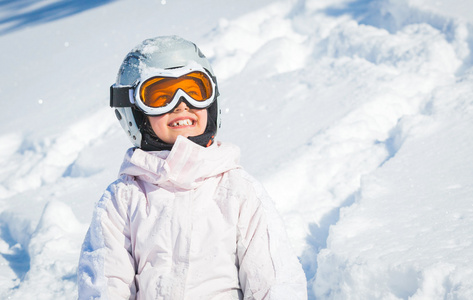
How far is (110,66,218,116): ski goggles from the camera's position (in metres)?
1.70

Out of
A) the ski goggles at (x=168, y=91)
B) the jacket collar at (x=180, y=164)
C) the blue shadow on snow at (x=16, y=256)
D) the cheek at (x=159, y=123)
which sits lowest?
the blue shadow on snow at (x=16, y=256)

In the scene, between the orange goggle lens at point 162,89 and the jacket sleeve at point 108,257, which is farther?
the orange goggle lens at point 162,89

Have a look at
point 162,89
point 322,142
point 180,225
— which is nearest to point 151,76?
point 162,89

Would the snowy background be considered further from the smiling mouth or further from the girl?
the smiling mouth

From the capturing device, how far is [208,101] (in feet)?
5.74

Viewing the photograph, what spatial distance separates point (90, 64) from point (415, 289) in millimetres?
6682

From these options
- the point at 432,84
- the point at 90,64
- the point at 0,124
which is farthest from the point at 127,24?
the point at 432,84

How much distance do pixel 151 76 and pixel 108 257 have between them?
2.20 ft

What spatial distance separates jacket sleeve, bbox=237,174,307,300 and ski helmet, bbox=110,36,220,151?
1.11ft

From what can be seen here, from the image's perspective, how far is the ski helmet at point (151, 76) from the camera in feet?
5.63

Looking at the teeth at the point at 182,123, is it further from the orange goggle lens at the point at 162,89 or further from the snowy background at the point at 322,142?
the snowy background at the point at 322,142

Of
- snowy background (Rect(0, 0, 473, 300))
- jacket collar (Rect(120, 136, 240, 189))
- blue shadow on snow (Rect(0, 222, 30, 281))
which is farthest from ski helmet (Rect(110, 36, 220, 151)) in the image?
blue shadow on snow (Rect(0, 222, 30, 281))

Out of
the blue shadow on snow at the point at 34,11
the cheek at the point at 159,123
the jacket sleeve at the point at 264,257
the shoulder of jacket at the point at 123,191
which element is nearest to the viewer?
the jacket sleeve at the point at 264,257

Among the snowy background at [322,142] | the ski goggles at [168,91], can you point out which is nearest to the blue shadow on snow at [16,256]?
the snowy background at [322,142]
